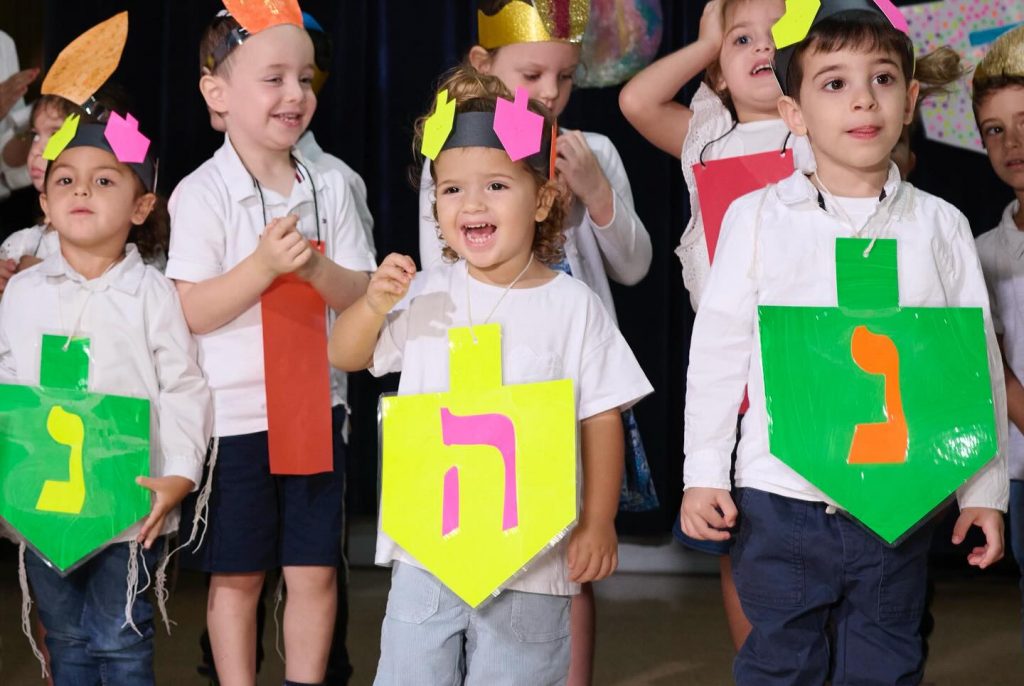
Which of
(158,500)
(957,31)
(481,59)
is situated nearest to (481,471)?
(158,500)

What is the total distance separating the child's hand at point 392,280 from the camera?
1.74 m

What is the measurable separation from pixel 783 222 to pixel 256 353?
961 millimetres

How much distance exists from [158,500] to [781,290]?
1.07m

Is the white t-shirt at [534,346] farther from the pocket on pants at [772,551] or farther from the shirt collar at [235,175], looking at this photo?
the shirt collar at [235,175]

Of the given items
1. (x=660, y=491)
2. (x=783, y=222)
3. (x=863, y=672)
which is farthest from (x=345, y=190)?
(x=660, y=491)

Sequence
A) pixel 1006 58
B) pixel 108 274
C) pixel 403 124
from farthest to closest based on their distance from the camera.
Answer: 1. pixel 403 124
2. pixel 1006 58
3. pixel 108 274

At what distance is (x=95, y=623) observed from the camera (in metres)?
2.10

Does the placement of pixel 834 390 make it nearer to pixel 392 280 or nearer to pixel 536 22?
pixel 392 280

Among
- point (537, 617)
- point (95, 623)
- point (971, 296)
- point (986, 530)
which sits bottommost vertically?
point (95, 623)

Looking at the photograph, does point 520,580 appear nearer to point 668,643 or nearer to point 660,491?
point 668,643

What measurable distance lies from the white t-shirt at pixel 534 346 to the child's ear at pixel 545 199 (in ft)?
0.32

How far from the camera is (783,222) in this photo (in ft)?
5.90

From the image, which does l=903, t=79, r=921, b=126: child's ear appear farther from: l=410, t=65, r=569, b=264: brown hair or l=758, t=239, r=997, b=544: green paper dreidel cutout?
l=410, t=65, r=569, b=264: brown hair

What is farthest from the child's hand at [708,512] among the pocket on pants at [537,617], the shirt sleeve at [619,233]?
the shirt sleeve at [619,233]
